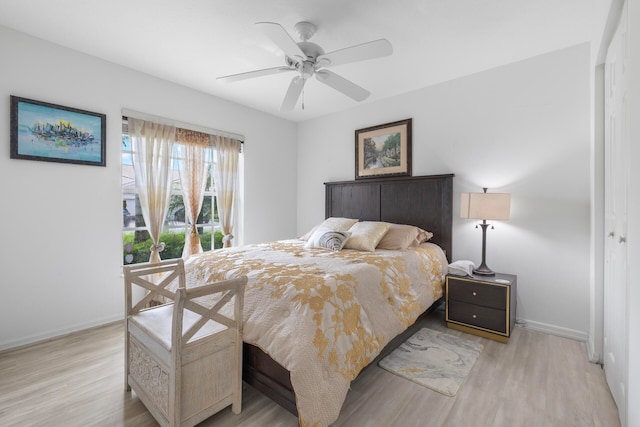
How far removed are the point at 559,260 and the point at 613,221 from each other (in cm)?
99

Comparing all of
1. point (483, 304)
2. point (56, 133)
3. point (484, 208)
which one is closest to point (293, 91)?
point (484, 208)

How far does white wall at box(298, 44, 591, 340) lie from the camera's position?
2.57 m

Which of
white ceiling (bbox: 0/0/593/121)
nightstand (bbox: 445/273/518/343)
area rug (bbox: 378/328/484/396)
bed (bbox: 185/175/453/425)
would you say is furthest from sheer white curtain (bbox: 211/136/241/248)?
nightstand (bbox: 445/273/518/343)

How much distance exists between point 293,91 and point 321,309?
1848mm

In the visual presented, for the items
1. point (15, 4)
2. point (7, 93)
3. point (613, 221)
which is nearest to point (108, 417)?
point (7, 93)

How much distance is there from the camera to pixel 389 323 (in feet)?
6.53

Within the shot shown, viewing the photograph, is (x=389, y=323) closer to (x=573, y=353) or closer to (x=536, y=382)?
(x=536, y=382)

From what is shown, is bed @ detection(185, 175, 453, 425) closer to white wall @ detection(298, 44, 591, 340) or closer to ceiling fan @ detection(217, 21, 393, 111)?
white wall @ detection(298, 44, 591, 340)

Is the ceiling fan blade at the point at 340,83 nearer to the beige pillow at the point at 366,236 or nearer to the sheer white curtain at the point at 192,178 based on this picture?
the beige pillow at the point at 366,236

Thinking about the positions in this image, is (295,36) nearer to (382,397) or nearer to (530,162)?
(530,162)

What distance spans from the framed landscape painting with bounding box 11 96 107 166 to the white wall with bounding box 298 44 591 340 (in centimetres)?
350

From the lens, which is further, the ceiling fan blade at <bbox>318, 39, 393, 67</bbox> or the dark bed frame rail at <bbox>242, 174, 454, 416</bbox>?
the dark bed frame rail at <bbox>242, 174, 454, 416</bbox>

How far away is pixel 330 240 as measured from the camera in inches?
115

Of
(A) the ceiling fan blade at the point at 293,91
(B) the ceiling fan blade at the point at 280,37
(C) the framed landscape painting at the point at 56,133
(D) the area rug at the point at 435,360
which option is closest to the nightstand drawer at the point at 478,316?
(D) the area rug at the point at 435,360
